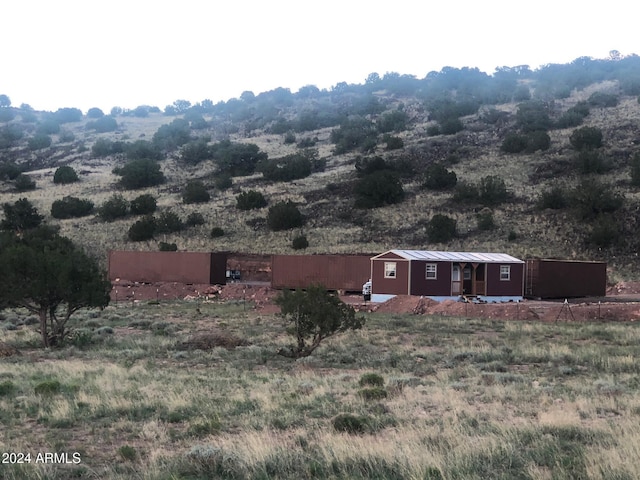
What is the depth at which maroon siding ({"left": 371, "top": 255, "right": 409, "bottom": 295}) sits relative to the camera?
37.2m

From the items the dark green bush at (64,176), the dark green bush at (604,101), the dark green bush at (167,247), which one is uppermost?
the dark green bush at (604,101)

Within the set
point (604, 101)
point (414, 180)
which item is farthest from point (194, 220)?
point (604, 101)

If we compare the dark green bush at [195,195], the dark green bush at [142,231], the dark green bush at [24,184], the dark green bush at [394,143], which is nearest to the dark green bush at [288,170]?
the dark green bush at [195,195]

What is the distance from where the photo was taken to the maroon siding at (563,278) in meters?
41.4

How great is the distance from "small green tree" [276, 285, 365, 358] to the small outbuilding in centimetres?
1756

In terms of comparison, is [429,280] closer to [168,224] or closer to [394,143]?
[168,224]

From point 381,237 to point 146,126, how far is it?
118 m

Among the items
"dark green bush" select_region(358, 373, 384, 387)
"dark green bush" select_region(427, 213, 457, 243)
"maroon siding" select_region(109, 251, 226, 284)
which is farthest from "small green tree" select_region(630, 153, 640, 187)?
"dark green bush" select_region(358, 373, 384, 387)

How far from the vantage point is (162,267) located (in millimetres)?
47156

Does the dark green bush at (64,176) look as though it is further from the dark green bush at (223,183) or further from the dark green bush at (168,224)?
the dark green bush at (168,224)

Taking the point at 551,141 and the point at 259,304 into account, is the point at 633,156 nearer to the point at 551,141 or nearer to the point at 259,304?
the point at 551,141

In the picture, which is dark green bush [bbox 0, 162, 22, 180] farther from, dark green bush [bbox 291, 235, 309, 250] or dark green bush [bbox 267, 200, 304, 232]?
dark green bush [bbox 291, 235, 309, 250]

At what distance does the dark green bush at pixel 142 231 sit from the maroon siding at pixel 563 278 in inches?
1313

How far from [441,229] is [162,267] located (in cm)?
2213
